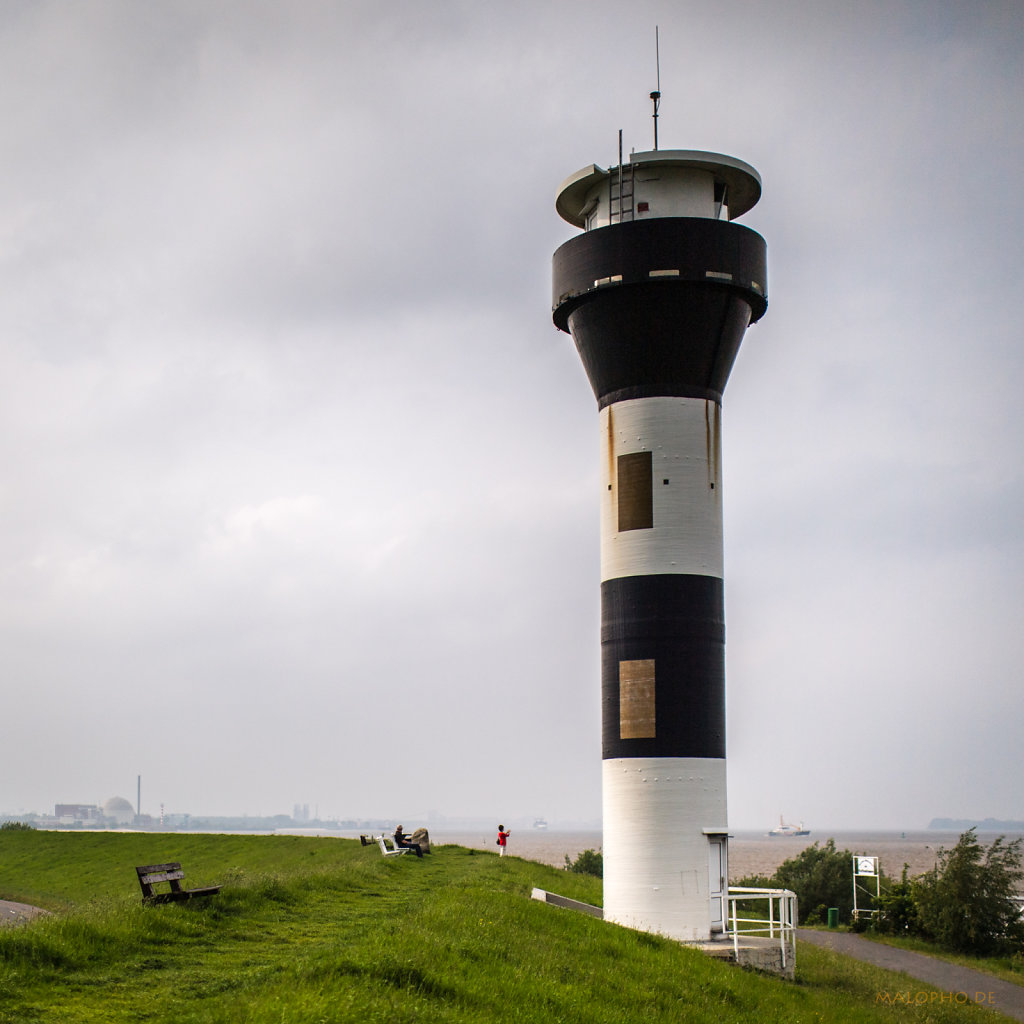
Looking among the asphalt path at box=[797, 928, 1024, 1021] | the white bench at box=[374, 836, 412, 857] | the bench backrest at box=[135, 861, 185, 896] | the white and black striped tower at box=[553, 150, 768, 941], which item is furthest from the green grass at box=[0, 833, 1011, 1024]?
the white bench at box=[374, 836, 412, 857]

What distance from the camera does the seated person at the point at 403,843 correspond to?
119 feet

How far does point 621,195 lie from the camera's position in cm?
2534

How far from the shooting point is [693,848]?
23.3 meters

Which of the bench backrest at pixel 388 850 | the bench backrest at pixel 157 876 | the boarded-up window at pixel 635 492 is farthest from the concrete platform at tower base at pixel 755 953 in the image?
the bench backrest at pixel 388 850

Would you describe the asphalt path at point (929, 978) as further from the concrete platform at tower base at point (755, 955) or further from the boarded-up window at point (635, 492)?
the boarded-up window at point (635, 492)

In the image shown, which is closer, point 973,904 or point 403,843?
point 973,904

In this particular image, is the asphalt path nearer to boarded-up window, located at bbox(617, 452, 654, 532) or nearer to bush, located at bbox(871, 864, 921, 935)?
bush, located at bbox(871, 864, 921, 935)

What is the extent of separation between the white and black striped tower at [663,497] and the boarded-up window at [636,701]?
30 millimetres

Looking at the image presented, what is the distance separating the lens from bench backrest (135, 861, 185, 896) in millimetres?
16938

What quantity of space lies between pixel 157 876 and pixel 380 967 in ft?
19.3

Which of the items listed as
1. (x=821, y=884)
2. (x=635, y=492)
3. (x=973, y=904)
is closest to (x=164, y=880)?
(x=635, y=492)

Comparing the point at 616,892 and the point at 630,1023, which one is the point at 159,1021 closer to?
the point at 630,1023

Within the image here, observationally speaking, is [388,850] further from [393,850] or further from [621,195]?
[621,195]

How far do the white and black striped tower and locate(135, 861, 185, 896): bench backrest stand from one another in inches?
389
